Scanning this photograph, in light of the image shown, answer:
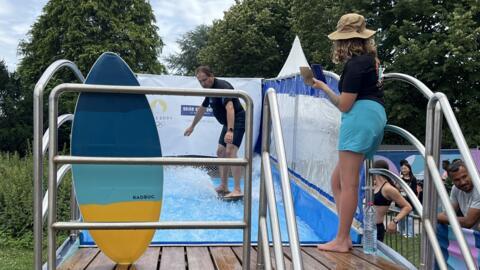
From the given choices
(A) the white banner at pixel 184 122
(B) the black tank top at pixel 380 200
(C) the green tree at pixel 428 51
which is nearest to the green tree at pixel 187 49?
(C) the green tree at pixel 428 51

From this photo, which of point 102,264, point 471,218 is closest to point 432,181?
point 471,218

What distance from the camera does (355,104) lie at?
326 cm

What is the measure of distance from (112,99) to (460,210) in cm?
330

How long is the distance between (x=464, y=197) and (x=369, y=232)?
4.21 ft

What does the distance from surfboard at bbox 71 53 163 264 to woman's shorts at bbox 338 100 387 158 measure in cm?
120

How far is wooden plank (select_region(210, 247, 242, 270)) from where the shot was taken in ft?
10.2

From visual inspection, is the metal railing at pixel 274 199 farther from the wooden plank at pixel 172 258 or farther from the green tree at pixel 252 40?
the green tree at pixel 252 40

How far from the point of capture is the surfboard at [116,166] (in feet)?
9.44

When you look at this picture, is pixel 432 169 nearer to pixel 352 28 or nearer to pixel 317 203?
pixel 352 28

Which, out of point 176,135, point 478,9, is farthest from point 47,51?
point 478,9

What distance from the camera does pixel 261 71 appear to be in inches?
1110

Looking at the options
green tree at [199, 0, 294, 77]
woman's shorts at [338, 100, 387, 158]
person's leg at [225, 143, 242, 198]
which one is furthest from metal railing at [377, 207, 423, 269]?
green tree at [199, 0, 294, 77]

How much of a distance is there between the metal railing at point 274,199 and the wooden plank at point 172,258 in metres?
0.57

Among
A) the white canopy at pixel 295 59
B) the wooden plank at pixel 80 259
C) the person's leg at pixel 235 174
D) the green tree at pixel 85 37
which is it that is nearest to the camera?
the wooden plank at pixel 80 259
